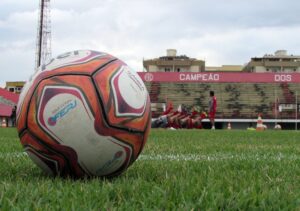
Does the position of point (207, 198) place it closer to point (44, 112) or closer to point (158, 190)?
point (158, 190)

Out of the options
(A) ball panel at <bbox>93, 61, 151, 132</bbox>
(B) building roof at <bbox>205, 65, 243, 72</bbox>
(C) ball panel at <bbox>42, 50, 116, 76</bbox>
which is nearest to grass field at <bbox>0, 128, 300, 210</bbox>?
(A) ball panel at <bbox>93, 61, 151, 132</bbox>

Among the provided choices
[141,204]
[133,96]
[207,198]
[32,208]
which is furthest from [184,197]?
[133,96]

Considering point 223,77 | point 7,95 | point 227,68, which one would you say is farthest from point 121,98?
point 227,68

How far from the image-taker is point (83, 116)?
275 centimetres

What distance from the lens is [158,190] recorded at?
2.43 metres

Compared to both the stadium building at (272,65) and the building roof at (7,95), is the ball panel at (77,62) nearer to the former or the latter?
the building roof at (7,95)

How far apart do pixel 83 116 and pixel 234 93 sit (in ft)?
118

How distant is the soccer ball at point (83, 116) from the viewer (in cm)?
277

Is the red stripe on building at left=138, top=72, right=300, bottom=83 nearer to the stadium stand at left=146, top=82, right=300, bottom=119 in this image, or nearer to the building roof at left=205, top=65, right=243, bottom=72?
the stadium stand at left=146, top=82, right=300, bottom=119

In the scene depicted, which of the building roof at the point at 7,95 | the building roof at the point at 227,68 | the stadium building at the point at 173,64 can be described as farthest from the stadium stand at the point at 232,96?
the building roof at the point at 227,68

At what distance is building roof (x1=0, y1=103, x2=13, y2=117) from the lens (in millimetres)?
32719

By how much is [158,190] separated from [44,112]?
0.91 meters

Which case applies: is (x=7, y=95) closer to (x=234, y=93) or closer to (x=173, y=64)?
(x=234, y=93)

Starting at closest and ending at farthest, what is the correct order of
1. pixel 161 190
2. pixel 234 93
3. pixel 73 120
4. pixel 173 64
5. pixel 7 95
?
pixel 161 190, pixel 73 120, pixel 7 95, pixel 234 93, pixel 173 64
